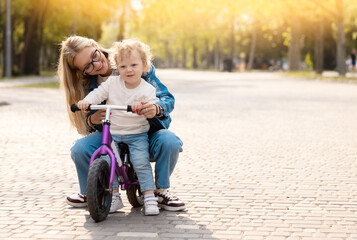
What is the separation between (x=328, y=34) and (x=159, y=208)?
6499 cm

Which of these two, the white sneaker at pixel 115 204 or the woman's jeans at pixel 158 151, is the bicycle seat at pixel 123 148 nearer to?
the woman's jeans at pixel 158 151

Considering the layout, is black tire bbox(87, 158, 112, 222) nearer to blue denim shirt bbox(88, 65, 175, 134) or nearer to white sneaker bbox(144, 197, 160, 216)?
white sneaker bbox(144, 197, 160, 216)

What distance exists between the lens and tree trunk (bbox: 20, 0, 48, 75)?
38847 mm

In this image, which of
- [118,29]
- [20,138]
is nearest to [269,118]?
[20,138]

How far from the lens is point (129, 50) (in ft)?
15.0

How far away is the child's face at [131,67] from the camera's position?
15.1 ft

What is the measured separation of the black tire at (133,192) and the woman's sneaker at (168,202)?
16 cm

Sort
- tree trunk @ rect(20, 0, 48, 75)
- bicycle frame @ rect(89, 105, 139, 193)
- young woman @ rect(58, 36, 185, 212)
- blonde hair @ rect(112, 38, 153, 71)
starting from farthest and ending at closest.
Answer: tree trunk @ rect(20, 0, 48, 75)
young woman @ rect(58, 36, 185, 212)
blonde hair @ rect(112, 38, 153, 71)
bicycle frame @ rect(89, 105, 139, 193)

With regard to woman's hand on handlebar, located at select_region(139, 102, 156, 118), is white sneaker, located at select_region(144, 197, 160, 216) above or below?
below

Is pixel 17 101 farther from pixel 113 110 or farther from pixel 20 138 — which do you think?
pixel 113 110

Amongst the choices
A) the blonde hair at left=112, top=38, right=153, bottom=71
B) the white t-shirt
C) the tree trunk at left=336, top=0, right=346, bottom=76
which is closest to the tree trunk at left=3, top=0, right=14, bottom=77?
the tree trunk at left=336, top=0, right=346, bottom=76

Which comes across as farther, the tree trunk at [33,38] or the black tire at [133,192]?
the tree trunk at [33,38]

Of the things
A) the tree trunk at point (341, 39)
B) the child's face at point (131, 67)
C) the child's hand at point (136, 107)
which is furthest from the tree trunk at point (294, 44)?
the child's hand at point (136, 107)

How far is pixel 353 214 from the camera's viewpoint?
4.82 m
